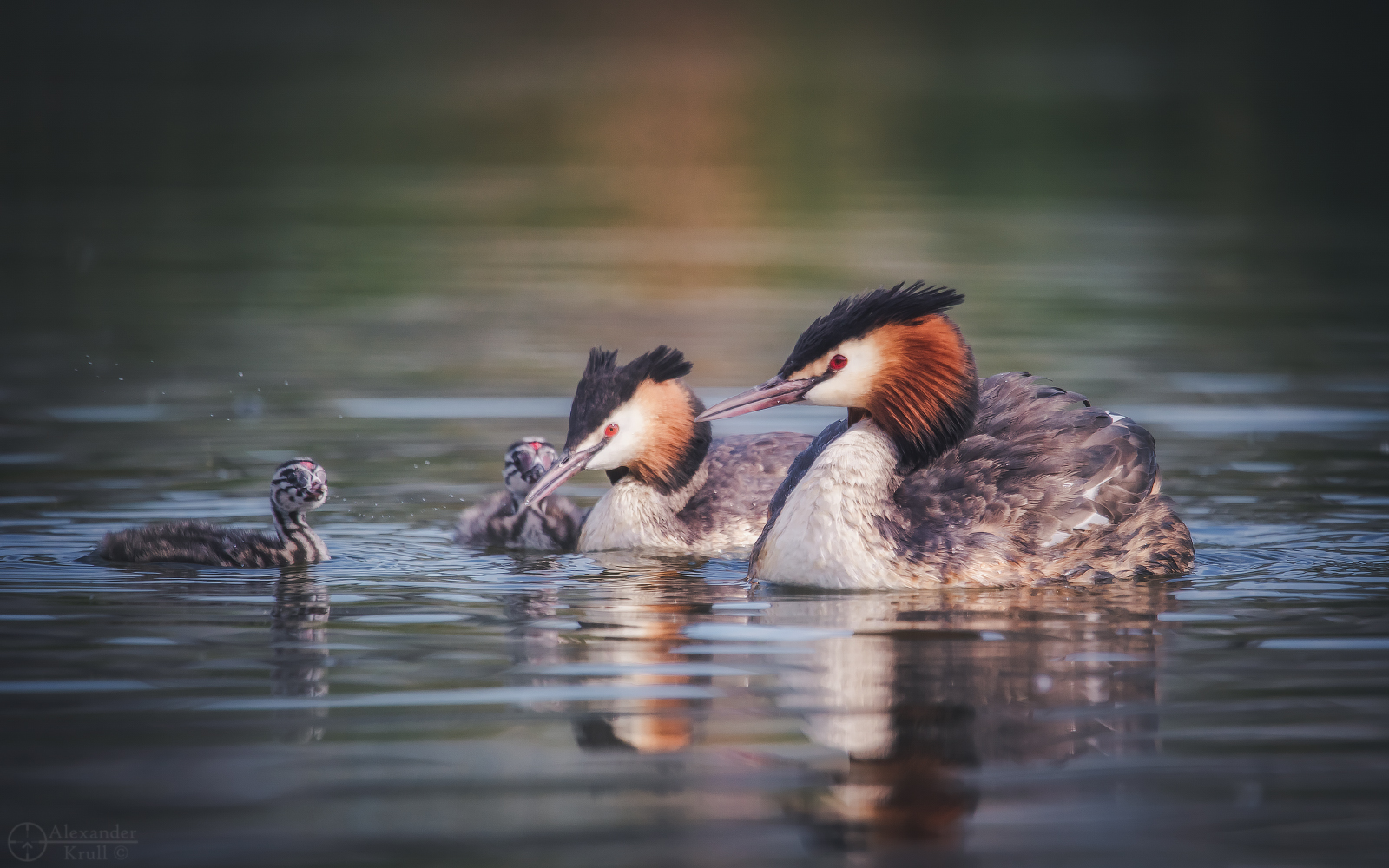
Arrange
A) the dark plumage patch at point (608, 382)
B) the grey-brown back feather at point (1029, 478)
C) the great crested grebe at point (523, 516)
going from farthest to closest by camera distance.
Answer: the great crested grebe at point (523, 516), the dark plumage patch at point (608, 382), the grey-brown back feather at point (1029, 478)

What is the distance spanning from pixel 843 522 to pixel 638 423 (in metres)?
2.02

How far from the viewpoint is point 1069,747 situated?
20.5 feet

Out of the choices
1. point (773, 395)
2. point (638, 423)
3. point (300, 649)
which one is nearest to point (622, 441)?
point (638, 423)

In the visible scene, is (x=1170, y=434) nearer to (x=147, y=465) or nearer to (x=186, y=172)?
(x=147, y=465)

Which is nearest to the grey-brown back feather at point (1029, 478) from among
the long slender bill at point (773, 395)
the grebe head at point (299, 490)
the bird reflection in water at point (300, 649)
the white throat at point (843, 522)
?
the white throat at point (843, 522)

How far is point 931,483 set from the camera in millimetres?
9008

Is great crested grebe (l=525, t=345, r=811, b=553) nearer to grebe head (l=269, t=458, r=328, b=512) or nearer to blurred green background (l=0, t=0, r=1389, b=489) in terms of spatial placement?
grebe head (l=269, t=458, r=328, b=512)

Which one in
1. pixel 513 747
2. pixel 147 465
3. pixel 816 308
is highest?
pixel 816 308

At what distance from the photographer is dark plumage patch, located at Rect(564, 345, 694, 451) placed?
10.2 m

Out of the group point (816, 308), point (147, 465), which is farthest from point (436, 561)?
point (816, 308)

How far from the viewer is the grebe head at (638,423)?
33.6ft

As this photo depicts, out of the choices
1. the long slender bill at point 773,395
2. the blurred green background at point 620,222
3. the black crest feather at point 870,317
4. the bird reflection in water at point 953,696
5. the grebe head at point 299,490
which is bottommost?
the bird reflection in water at point 953,696

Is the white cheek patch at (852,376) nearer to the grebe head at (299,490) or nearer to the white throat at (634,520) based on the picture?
the white throat at (634,520)

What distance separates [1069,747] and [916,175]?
30048mm
